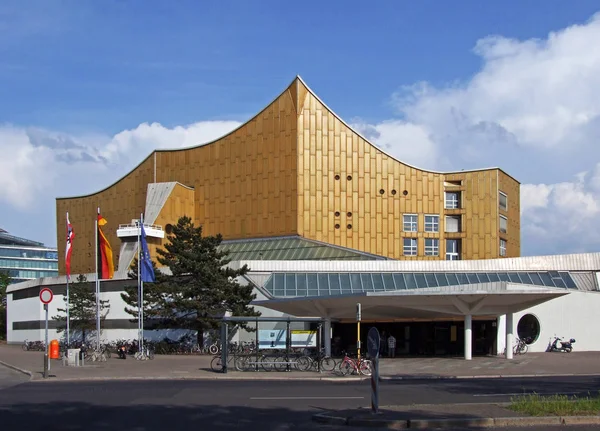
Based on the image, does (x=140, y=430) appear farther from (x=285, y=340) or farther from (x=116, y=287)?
(x=116, y=287)

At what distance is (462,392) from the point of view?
72.0ft

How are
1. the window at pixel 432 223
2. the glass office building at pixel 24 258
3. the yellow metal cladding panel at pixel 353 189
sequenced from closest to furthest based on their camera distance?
the yellow metal cladding panel at pixel 353 189 → the window at pixel 432 223 → the glass office building at pixel 24 258

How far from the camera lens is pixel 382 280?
2079 inches

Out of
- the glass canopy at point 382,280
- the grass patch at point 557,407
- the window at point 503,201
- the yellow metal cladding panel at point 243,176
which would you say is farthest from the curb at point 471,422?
the window at point 503,201

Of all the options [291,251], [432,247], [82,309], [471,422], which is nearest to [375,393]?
[471,422]

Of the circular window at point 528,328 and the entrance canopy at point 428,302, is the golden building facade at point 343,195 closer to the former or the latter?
the circular window at point 528,328

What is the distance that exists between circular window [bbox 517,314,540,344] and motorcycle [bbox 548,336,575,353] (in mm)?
1112

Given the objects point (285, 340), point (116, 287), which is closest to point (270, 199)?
point (116, 287)

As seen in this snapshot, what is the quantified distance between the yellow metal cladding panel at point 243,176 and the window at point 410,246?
9309 mm

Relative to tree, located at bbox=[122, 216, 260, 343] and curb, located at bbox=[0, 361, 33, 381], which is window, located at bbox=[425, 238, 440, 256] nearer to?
tree, located at bbox=[122, 216, 260, 343]

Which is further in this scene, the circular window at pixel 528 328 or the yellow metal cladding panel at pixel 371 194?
the yellow metal cladding panel at pixel 371 194

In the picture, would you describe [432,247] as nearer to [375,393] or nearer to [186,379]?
[186,379]

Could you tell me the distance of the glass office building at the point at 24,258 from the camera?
549 ft

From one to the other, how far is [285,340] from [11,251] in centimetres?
14721
